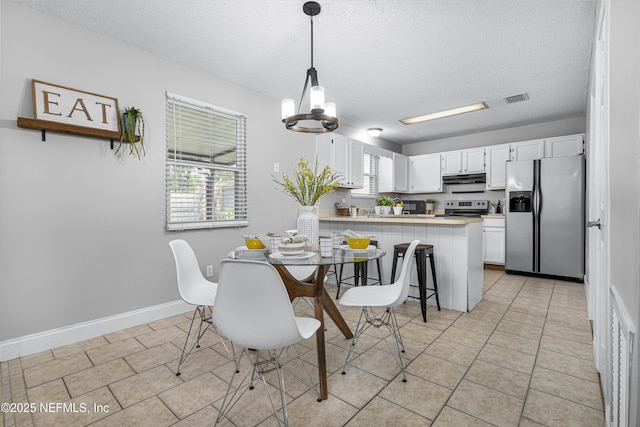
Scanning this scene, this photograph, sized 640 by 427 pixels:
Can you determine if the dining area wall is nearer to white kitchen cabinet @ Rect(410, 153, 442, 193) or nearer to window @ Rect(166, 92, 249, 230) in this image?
window @ Rect(166, 92, 249, 230)

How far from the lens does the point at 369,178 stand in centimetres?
575

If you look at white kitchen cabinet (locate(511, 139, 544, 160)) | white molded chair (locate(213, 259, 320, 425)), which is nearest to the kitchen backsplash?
white kitchen cabinet (locate(511, 139, 544, 160))

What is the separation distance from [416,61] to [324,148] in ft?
6.07

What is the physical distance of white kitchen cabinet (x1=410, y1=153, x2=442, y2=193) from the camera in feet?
20.4

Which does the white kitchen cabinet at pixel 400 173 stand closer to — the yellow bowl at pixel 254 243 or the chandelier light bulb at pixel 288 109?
the chandelier light bulb at pixel 288 109

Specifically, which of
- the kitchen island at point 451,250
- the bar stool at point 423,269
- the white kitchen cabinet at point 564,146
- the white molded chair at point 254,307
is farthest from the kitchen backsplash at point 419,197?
the white molded chair at point 254,307

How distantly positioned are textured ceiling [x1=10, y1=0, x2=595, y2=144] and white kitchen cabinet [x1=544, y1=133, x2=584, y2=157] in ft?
2.79

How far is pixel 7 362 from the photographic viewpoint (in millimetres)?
2139

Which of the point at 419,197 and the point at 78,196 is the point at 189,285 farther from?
the point at 419,197

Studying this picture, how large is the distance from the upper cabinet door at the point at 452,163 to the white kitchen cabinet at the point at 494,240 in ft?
3.98

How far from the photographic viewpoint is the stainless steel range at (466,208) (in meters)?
5.70

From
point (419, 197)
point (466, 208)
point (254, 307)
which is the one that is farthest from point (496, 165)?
point (254, 307)

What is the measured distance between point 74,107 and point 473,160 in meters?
5.88

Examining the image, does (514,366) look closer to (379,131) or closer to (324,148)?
(324,148)
